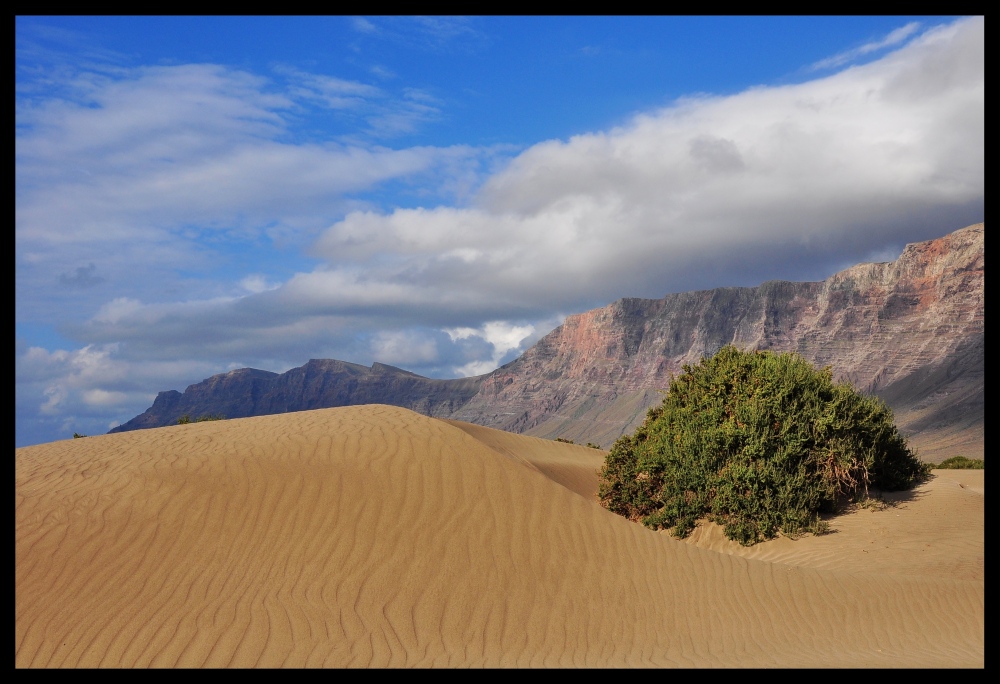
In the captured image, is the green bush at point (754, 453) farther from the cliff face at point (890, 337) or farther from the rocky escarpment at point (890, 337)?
the cliff face at point (890, 337)

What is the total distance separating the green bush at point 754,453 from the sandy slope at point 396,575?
89.6 inches

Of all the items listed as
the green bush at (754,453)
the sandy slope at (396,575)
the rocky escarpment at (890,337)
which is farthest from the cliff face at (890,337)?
the sandy slope at (396,575)

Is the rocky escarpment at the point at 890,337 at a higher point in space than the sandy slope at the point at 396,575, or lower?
higher

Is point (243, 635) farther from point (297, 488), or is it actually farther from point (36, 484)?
point (36, 484)

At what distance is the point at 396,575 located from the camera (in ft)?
37.9

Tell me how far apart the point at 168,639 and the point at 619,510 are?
13.5 meters

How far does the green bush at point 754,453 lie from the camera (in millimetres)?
18375

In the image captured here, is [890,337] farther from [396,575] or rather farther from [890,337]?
[396,575]

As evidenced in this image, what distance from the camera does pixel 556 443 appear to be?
43.5m

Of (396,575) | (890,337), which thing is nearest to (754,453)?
(396,575)

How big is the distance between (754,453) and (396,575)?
10.5 metres

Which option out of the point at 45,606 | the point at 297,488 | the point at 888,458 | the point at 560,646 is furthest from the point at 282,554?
the point at 888,458
